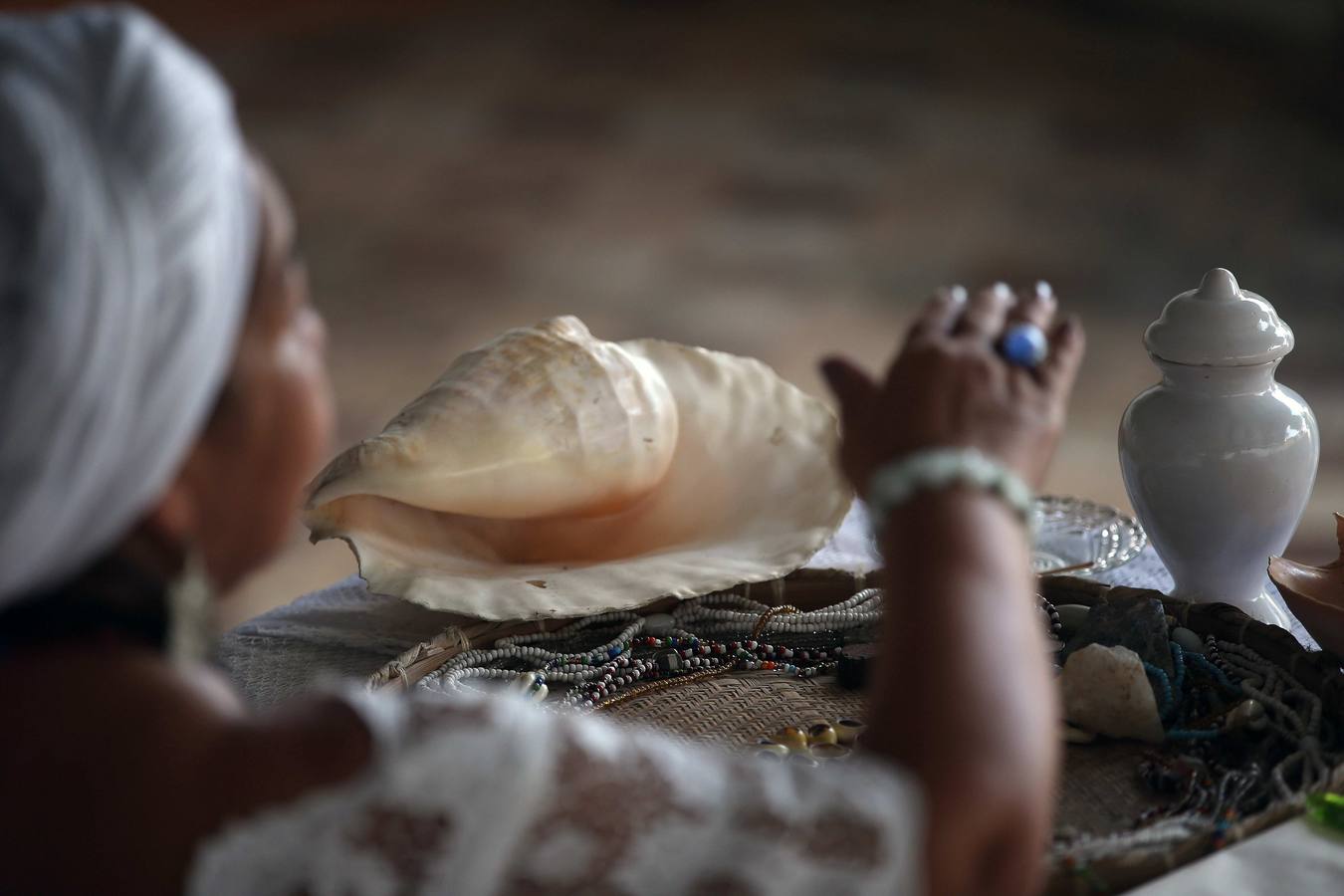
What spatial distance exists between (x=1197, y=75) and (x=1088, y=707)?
11.4ft

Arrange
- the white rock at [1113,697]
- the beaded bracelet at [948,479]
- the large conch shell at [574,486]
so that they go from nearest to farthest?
the beaded bracelet at [948,479] < the white rock at [1113,697] < the large conch shell at [574,486]

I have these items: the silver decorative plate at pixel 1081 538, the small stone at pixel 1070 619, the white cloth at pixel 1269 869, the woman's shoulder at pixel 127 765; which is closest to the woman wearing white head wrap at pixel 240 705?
the woman's shoulder at pixel 127 765

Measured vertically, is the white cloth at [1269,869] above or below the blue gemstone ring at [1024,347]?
below

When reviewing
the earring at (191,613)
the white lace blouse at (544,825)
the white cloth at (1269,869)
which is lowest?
the white cloth at (1269,869)

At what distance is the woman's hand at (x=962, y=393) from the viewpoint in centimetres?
55

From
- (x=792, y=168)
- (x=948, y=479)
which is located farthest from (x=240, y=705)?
(x=792, y=168)

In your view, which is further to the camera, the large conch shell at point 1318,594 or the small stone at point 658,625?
the small stone at point 658,625

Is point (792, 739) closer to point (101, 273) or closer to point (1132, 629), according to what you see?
point (1132, 629)

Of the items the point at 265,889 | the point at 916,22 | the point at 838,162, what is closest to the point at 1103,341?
the point at 838,162

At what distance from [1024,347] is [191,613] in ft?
1.10

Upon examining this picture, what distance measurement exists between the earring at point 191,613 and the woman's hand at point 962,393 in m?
0.26

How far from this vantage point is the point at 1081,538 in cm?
105

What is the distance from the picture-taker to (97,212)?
0.41 m

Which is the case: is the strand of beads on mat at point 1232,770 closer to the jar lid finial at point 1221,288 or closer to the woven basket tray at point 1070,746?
the woven basket tray at point 1070,746
